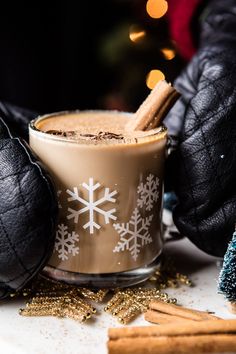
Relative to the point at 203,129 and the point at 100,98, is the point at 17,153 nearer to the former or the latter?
the point at 203,129

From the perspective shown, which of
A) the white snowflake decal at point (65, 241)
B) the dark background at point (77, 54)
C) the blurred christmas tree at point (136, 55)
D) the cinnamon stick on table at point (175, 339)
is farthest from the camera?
the dark background at point (77, 54)

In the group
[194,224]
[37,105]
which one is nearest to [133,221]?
[194,224]

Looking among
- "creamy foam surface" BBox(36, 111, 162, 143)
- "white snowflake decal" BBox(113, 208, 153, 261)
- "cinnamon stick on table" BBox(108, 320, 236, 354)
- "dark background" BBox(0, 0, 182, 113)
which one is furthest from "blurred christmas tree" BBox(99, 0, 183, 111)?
"cinnamon stick on table" BBox(108, 320, 236, 354)

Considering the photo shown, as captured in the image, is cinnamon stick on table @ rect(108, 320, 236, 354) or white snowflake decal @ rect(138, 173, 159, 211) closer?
cinnamon stick on table @ rect(108, 320, 236, 354)

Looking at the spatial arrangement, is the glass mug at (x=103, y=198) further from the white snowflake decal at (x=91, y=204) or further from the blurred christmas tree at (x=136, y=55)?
the blurred christmas tree at (x=136, y=55)

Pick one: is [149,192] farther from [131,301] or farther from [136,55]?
[136,55]

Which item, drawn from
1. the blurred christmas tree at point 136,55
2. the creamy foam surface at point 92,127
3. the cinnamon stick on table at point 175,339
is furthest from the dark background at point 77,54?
the cinnamon stick on table at point 175,339

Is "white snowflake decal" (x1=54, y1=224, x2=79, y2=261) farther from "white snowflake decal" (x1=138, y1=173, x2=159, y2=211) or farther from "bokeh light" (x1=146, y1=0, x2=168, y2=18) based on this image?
"bokeh light" (x1=146, y1=0, x2=168, y2=18)
